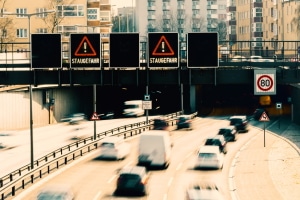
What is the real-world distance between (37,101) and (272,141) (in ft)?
91.8

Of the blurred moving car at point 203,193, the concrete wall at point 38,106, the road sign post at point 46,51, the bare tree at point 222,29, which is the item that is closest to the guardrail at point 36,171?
the road sign post at point 46,51

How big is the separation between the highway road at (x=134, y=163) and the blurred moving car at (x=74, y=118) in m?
27.3

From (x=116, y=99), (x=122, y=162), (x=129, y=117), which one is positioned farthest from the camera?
(x=116, y=99)

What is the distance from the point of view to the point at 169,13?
182 metres

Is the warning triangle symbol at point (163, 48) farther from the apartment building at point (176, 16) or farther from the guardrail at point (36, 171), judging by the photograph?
the apartment building at point (176, 16)

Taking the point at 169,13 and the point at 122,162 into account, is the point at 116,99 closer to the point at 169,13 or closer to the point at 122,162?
the point at 122,162

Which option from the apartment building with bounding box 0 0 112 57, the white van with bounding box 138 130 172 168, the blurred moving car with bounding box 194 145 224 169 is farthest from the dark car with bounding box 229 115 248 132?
the apartment building with bounding box 0 0 112 57

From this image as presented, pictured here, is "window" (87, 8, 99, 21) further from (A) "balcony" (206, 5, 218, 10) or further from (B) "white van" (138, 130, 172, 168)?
(A) "balcony" (206, 5, 218, 10)

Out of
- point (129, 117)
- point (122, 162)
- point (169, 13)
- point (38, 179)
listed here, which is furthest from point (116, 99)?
point (169, 13)

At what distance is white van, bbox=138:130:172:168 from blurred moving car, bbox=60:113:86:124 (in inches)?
1465

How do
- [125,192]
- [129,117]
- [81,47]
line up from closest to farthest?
[81,47] → [125,192] → [129,117]

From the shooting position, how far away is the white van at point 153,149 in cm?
3853

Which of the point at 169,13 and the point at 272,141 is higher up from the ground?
the point at 169,13

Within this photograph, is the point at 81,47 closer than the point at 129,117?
Yes
